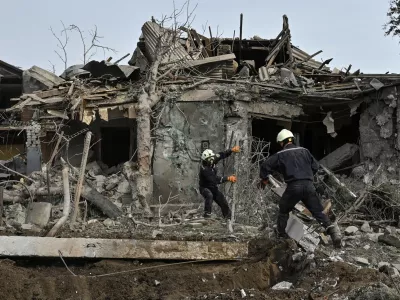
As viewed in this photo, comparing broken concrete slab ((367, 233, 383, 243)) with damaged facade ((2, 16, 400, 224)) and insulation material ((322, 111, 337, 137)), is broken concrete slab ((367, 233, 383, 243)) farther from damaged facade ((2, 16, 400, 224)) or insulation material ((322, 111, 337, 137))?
insulation material ((322, 111, 337, 137))

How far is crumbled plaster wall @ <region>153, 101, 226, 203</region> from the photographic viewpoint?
1157 centimetres

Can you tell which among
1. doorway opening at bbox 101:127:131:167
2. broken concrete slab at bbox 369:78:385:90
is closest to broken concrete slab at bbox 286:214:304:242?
broken concrete slab at bbox 369:78:385:90

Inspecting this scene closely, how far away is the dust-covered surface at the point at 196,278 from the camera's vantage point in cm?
501

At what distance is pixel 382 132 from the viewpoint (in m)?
11.3

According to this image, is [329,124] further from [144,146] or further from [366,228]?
[366,228]

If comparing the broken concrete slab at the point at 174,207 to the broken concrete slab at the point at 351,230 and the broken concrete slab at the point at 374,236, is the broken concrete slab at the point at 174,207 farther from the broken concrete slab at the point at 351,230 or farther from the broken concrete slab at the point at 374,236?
the broken concrete slab at the point at 374,236

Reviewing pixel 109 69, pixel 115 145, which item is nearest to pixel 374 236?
pixel 109 69

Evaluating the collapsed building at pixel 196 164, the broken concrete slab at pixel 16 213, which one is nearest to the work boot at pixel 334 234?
the collapsed building at pixel 196 164

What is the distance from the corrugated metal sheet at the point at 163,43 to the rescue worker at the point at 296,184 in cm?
617

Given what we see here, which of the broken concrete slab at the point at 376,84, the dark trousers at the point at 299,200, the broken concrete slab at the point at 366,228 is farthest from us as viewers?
the broken concrete slab at the point at 376,84

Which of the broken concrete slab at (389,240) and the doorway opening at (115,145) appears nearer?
the broken concrete slab at (389,240)

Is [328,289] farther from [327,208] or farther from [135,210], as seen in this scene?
[135,210]

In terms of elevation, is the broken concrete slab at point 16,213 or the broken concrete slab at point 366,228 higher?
the broken concrete slab at point 366,228

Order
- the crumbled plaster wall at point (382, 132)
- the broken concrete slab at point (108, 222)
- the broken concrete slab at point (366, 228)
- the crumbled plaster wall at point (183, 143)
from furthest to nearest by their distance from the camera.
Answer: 1. the crumbled plaster wall at point (183, 143)
2. the crumbled plaster wall at point (382, 132)
3. the broken concrete slab at point (108, 222)
4. the broken concrete slab at point (366, 228)
